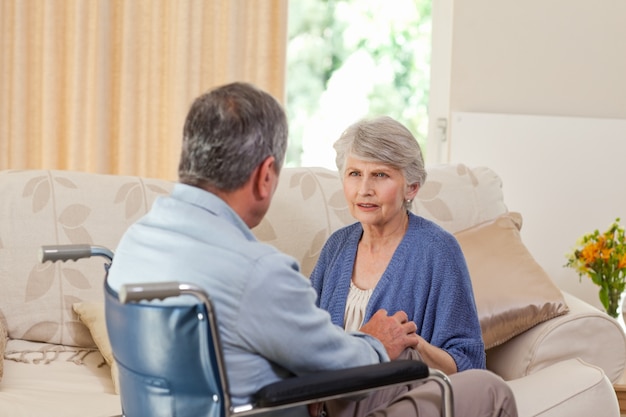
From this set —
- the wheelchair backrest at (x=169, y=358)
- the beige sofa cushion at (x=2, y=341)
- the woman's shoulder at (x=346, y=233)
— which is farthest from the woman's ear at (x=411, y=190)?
the beige sofa cushion at (x=2, y=341)

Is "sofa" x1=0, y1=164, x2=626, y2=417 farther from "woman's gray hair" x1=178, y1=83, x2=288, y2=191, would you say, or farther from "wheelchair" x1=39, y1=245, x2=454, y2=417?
"woman's gray hair" x1=178, y1=83, x2=288, y2=191

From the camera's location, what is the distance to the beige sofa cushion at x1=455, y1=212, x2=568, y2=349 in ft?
8.29

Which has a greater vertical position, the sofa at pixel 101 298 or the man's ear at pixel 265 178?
the man's ear at pixel 265 178

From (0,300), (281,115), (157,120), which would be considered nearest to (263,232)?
(0,300)

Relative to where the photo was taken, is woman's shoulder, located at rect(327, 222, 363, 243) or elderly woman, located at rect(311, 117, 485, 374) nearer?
elderly woman, located at rect(311, 117, 485, 374)

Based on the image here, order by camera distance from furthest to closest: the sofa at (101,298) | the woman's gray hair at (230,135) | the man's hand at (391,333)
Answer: the sofa at (101,298) < the man's hand at (391,333) < the woman's gray hair at (230,135)

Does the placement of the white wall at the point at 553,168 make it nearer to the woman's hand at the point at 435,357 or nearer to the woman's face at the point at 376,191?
the woman's face at the point at 376,191

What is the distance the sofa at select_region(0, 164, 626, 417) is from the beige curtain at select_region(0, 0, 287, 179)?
1228 mm

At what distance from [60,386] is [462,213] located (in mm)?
1310

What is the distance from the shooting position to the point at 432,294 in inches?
85.0

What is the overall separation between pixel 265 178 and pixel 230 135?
0.31ft

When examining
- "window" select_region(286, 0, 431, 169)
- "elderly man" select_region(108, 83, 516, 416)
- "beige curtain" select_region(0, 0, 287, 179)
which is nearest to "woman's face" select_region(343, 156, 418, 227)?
"elderly man" select_region(108, 83, 516, 416)

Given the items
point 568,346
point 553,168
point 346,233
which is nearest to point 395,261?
point 346,233

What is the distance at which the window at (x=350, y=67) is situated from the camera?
4.29 meters
